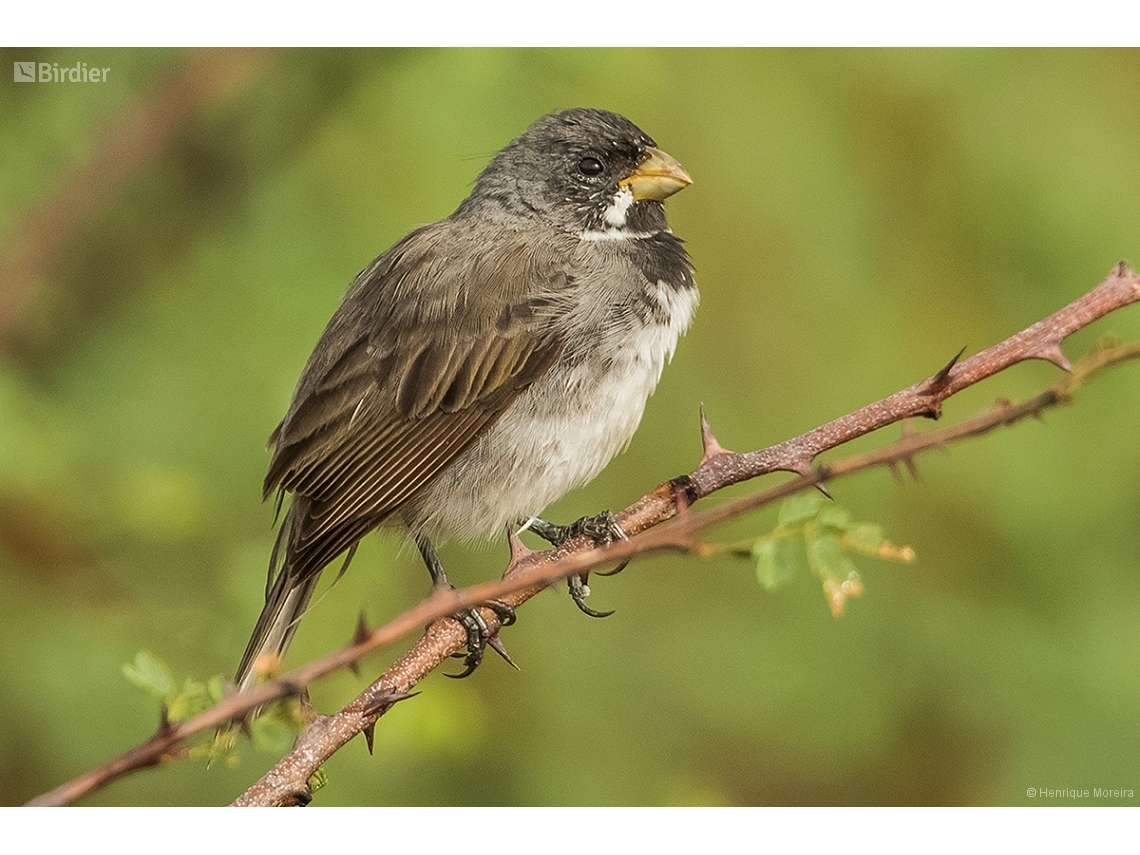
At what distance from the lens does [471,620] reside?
3.20 metres

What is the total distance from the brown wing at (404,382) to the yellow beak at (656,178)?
13.7 inches

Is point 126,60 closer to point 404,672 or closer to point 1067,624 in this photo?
point 404,672

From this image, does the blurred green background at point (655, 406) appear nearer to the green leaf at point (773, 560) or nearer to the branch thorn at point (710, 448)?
the branch thorn at point (710, 448)

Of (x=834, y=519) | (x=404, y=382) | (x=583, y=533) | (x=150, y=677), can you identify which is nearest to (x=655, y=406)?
(x=404, y=382)

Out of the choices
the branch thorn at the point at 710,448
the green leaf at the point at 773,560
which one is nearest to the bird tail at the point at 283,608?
the branch thorn at the point at 710,448

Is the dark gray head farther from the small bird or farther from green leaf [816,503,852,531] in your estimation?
green leaf [816,503,852,531]

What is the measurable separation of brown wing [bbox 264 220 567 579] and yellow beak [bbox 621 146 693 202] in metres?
0.35

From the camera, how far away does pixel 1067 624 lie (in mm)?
3721

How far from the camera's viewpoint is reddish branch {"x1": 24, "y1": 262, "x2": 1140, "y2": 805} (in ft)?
4.34

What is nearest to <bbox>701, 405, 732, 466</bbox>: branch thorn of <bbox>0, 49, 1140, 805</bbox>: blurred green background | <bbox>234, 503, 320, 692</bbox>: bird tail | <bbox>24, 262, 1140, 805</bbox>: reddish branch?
<bbox>24, 262, 1140, 805</bbox>: reddish branch

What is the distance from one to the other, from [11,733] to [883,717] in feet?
7.92

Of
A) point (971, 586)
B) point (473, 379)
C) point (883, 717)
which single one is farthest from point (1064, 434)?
point (473, 379)

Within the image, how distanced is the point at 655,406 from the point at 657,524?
177cm

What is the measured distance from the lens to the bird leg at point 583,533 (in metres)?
2.81
